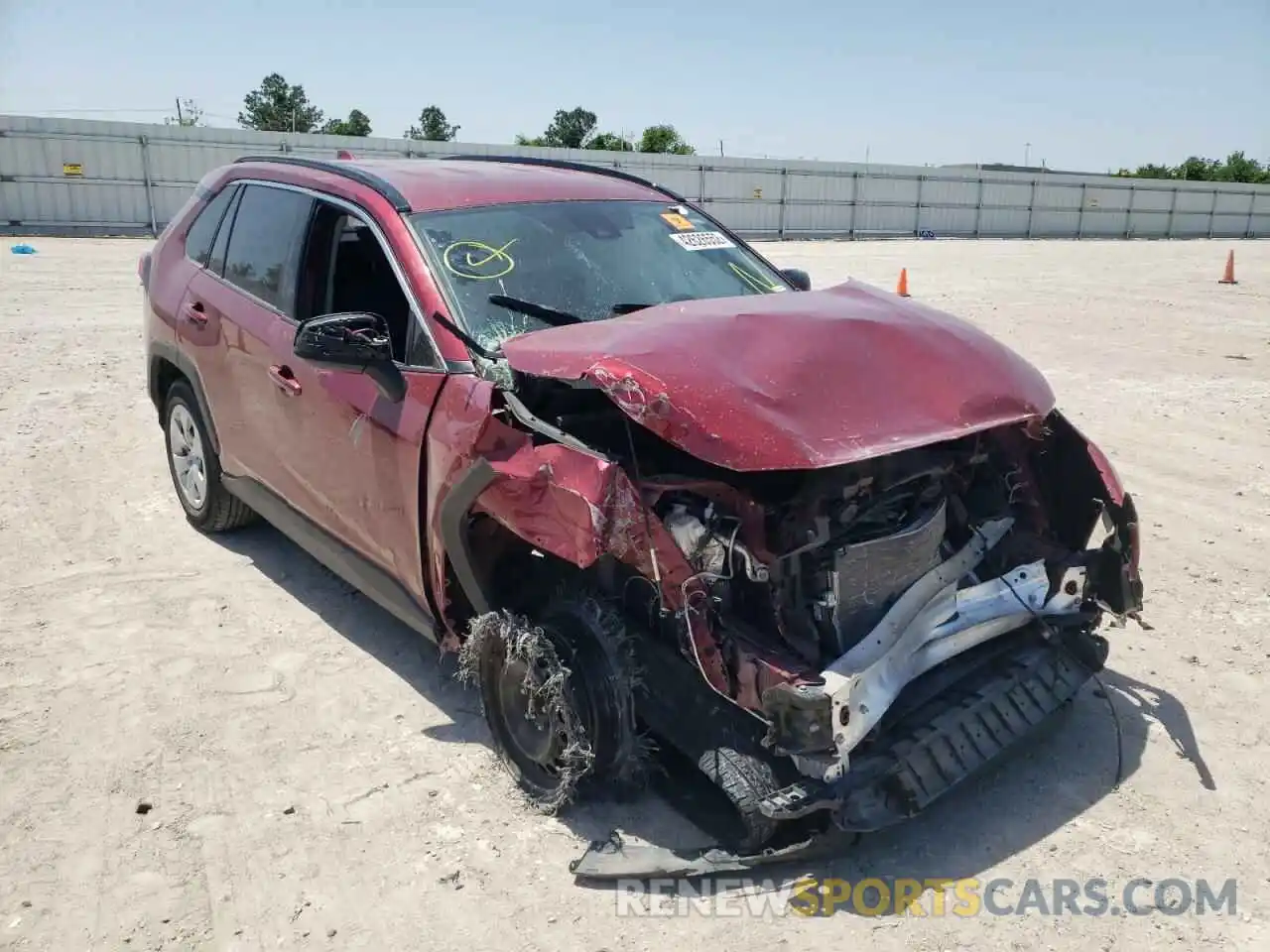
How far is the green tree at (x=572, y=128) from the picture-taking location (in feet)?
204

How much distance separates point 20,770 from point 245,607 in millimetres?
1374

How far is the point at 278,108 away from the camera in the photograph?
62688 mm

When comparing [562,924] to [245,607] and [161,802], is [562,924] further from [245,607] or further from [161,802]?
[245,607]

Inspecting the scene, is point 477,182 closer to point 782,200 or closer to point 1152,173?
point 782,200

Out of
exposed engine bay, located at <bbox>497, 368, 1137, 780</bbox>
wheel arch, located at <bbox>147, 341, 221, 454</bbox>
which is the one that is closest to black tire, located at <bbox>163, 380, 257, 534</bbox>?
wheel arch, located at <bbox>147, 341, 221, 454</bbox>

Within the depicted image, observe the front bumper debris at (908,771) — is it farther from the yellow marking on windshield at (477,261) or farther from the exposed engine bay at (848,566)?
the yellow marking on windshield at (477,261)

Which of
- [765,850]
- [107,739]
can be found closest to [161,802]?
[107,739]

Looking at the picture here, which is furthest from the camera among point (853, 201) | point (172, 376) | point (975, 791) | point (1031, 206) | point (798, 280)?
point (1031, 206)

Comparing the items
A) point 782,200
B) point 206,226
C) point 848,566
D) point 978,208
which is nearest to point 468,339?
point 848,566

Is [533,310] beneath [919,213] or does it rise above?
above

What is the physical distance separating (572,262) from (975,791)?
2.40 m

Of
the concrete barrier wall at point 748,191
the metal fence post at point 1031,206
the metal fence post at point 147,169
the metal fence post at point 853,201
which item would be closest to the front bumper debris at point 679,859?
the concrete barrier wall at point 748,191

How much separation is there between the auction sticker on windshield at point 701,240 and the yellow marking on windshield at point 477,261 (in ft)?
2.97

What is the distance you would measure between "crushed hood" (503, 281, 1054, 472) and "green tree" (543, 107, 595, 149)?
195ft
